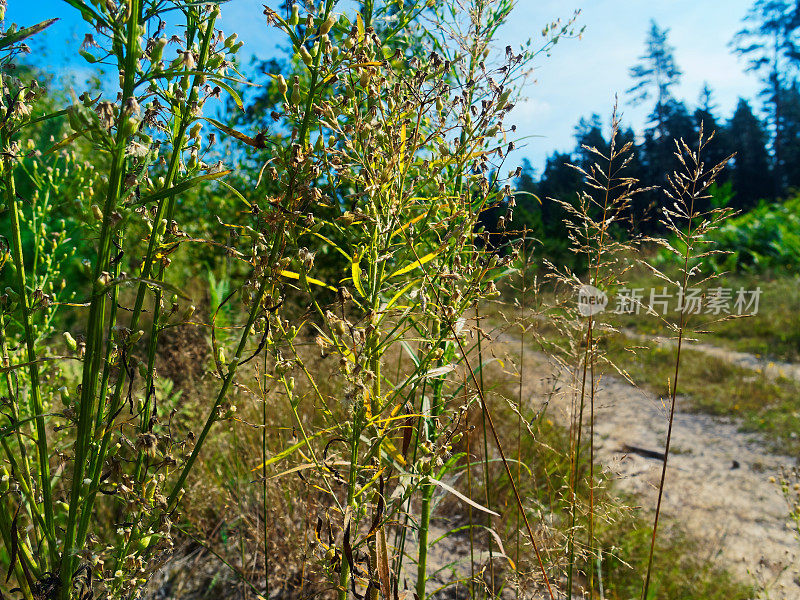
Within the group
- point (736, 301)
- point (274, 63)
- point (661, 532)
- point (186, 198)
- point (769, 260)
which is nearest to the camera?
point (661, 532)

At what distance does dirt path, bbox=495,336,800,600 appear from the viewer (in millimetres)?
2434

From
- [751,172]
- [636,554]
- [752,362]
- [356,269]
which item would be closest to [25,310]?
[356,269]

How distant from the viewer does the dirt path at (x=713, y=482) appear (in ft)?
7.98

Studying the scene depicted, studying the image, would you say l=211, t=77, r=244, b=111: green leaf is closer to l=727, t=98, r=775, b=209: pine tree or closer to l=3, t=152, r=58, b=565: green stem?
l=3, t=152, r=58, b=565: green stem

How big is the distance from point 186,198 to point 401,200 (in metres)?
5.56

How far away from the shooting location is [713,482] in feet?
11.5

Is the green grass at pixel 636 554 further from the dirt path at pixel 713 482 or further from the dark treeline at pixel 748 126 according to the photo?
the dark treeline at pixel 748 126

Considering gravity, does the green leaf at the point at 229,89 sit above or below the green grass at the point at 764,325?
above

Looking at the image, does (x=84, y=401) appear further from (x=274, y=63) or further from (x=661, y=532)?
(x=274, y=63)

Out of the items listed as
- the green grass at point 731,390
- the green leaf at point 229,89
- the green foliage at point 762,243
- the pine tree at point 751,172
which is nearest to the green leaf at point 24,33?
the green leaf at point 229,89

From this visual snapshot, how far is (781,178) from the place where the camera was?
2322cm

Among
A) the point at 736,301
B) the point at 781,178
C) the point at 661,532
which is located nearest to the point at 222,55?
the point at 661,532

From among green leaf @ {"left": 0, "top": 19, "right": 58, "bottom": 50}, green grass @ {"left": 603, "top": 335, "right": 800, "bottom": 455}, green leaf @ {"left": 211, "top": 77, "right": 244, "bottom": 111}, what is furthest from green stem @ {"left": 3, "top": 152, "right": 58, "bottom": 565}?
green grass @ {"left": 603, "top": 335, "right": 800, "bottom": 455}

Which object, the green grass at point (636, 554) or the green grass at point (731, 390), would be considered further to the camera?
the green grass at point (731, 390)
